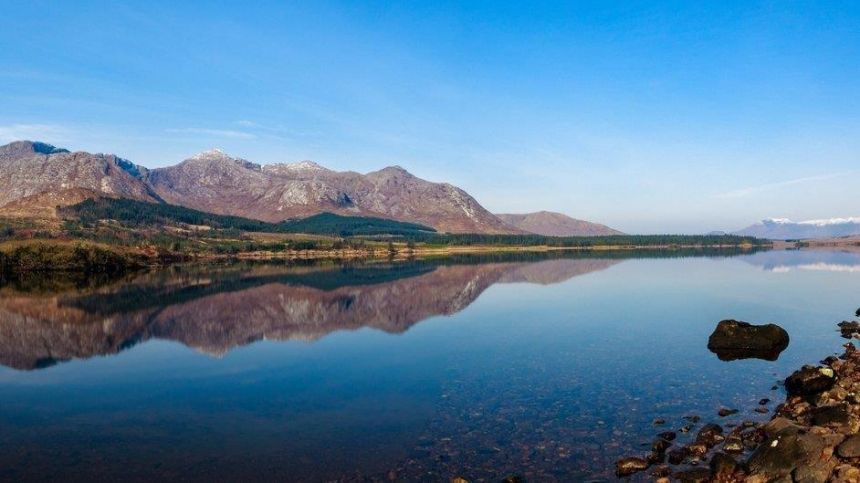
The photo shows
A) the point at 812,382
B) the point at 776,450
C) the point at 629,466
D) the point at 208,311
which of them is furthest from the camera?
the point at 208,311

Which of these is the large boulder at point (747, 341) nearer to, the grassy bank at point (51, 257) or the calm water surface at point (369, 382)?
the calm water surface at point (369, 382)

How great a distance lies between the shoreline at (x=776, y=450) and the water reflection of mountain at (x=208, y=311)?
3503 centimetres

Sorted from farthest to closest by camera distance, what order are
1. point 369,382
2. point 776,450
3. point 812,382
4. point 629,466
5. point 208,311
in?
point 208,311 < point 369,382 < point 812,382 < point 629,466 < point 776,450

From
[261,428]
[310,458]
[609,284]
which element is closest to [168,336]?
[261,428]

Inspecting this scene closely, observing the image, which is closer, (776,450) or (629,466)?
(776,450)

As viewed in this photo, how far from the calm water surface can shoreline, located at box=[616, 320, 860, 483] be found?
1.43m

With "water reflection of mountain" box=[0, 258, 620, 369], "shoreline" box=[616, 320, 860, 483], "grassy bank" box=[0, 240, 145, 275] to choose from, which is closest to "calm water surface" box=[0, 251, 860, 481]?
"water reflection of mountain" box=[0, 258, 620, 369]

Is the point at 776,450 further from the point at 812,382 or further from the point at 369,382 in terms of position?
the point at 369,382

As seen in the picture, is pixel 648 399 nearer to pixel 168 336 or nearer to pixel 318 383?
pixel 318 383

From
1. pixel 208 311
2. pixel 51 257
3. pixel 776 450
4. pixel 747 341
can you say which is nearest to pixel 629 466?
pixel 776 450

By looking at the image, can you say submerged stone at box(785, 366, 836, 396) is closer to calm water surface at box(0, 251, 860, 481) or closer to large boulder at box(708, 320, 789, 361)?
calm water surface at box(0, 251, 860, 481)

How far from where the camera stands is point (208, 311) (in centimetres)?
6581

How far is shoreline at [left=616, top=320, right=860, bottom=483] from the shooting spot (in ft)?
56.1

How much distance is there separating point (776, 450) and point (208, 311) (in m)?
61.5
